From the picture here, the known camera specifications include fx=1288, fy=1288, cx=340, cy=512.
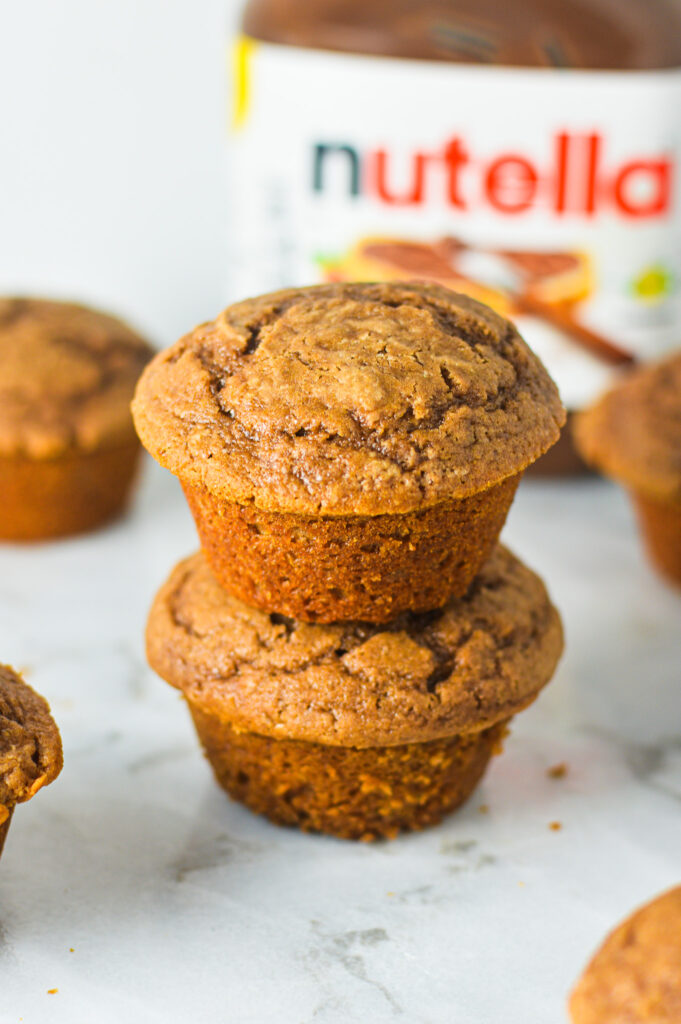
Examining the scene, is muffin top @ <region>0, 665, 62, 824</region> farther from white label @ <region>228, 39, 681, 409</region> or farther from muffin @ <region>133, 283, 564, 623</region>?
white label @ <region>228, 39, 681, 409</region>

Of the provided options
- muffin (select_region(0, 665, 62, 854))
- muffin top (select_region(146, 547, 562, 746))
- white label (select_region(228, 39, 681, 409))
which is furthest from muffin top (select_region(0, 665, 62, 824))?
white label (select_region(228, 39, 681, 409))

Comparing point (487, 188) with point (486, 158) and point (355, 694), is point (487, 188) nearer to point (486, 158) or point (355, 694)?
point (486, 158)

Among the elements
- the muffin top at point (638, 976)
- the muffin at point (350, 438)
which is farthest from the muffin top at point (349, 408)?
the muffin top at point (638, 976)

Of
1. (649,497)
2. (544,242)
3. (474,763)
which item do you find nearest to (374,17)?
(544,242)

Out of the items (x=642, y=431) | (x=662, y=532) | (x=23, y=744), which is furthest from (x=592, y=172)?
(x=23, y=744)

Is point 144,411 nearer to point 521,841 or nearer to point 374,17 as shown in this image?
point 521,841
